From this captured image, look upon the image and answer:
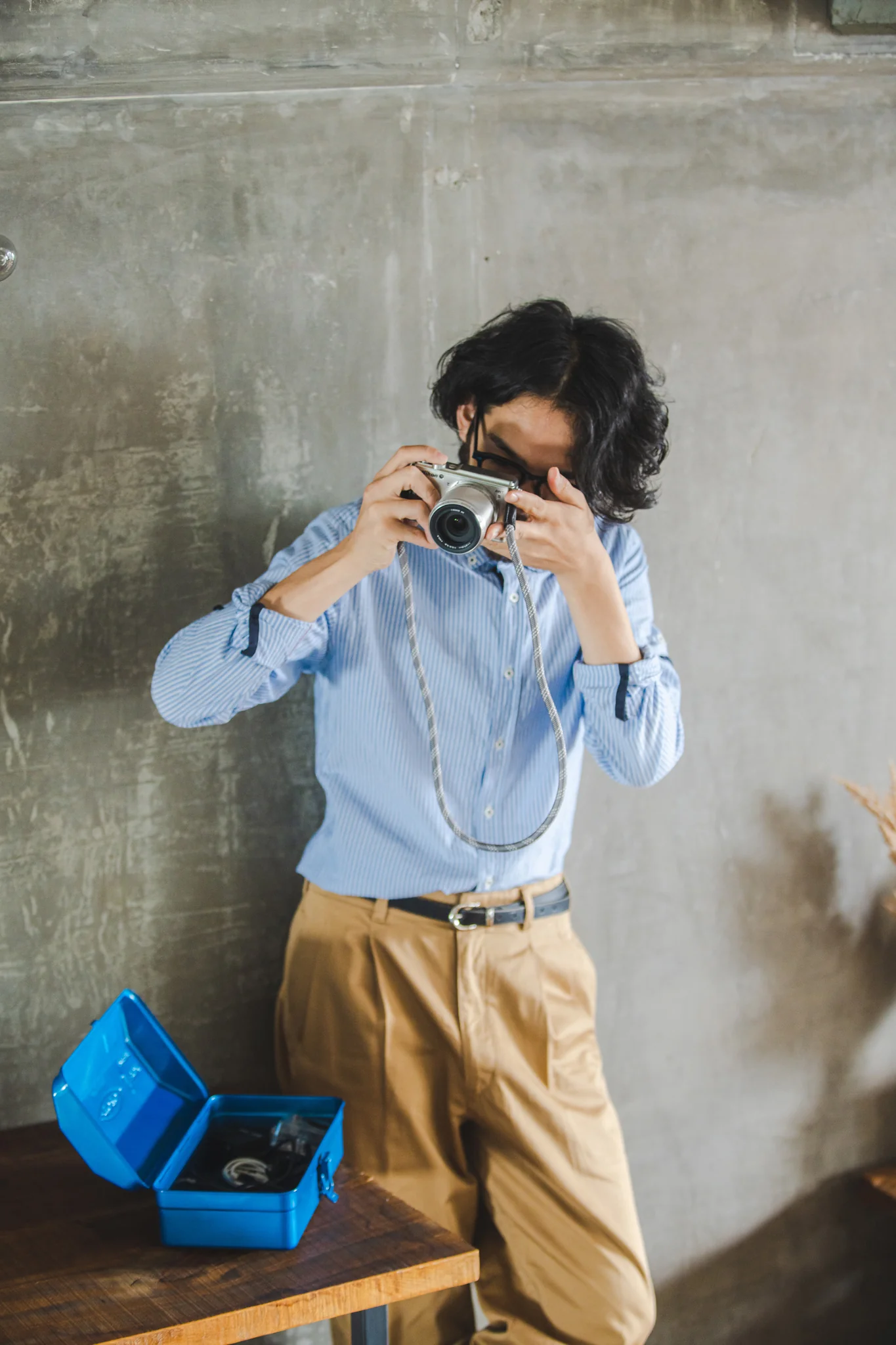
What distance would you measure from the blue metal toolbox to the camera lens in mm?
648

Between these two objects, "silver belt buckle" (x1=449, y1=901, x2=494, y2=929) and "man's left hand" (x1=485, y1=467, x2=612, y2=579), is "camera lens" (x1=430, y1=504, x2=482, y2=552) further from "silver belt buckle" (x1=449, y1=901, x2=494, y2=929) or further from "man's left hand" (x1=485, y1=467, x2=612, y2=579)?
"silver belt buckle" (x1=449, y1=901, x2=494, y2=929)

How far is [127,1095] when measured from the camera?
1.20 meters

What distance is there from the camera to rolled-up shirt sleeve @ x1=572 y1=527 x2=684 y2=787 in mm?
1349

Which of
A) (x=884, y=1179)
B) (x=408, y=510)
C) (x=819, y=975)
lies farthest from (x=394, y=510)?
(x=884, y=1179)

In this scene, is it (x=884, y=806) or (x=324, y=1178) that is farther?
(x=884, y=806)

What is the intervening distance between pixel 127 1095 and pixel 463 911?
0.46 m

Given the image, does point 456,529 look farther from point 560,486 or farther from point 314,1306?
point 314,1306

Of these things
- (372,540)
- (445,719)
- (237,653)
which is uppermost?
(372,540)

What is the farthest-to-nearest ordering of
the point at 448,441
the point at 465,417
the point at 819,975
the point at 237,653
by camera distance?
1. the point at 819,975
2. the point at 448,441
3. the point at 465,417
4. the point at 237,653

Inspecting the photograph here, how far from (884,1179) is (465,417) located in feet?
5.30

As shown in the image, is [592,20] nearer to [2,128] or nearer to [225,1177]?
[2,128]

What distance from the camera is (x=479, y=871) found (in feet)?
4.61

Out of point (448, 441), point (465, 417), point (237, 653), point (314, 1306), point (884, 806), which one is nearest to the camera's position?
point (314, 1306)

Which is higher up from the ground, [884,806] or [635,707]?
[635,707]
